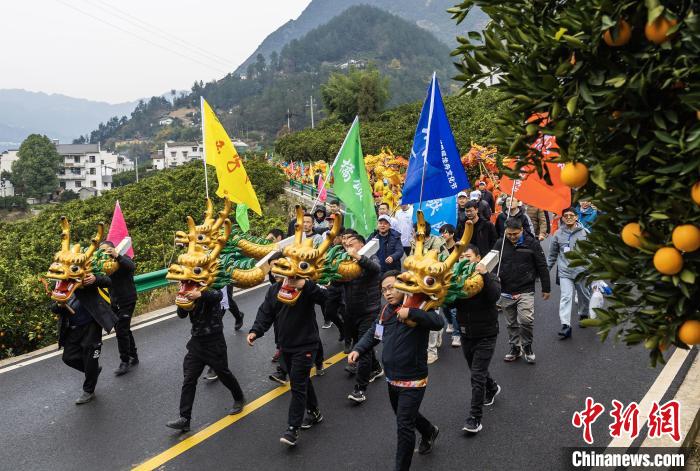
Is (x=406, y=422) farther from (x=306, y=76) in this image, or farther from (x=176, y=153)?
(x=306, y=76)

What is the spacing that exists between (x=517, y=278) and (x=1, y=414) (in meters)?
6.27

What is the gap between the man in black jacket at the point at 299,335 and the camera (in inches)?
247

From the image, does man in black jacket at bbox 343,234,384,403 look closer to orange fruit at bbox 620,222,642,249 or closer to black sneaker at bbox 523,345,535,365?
black sneaker at bbox 523,345,535,365

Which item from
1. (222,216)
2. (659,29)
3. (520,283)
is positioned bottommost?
(520,283)

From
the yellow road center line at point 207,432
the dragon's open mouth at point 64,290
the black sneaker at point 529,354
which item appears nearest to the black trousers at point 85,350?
the dragon's open mouth at point 64,290

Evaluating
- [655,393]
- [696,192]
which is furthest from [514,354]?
[696,192]

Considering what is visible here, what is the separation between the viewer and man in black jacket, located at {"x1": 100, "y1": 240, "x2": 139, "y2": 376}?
321 inches

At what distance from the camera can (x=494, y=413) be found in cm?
656

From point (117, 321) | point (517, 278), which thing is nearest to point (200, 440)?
point (117, 321)

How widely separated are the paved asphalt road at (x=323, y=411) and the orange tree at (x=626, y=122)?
2.74 meters

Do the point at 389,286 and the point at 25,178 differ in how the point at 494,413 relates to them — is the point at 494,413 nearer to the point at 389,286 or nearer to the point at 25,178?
the point at 389,286

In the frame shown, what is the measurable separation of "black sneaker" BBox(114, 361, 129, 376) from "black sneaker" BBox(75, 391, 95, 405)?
2.25ft

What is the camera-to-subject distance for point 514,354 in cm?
805

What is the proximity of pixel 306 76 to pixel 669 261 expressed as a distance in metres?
149
